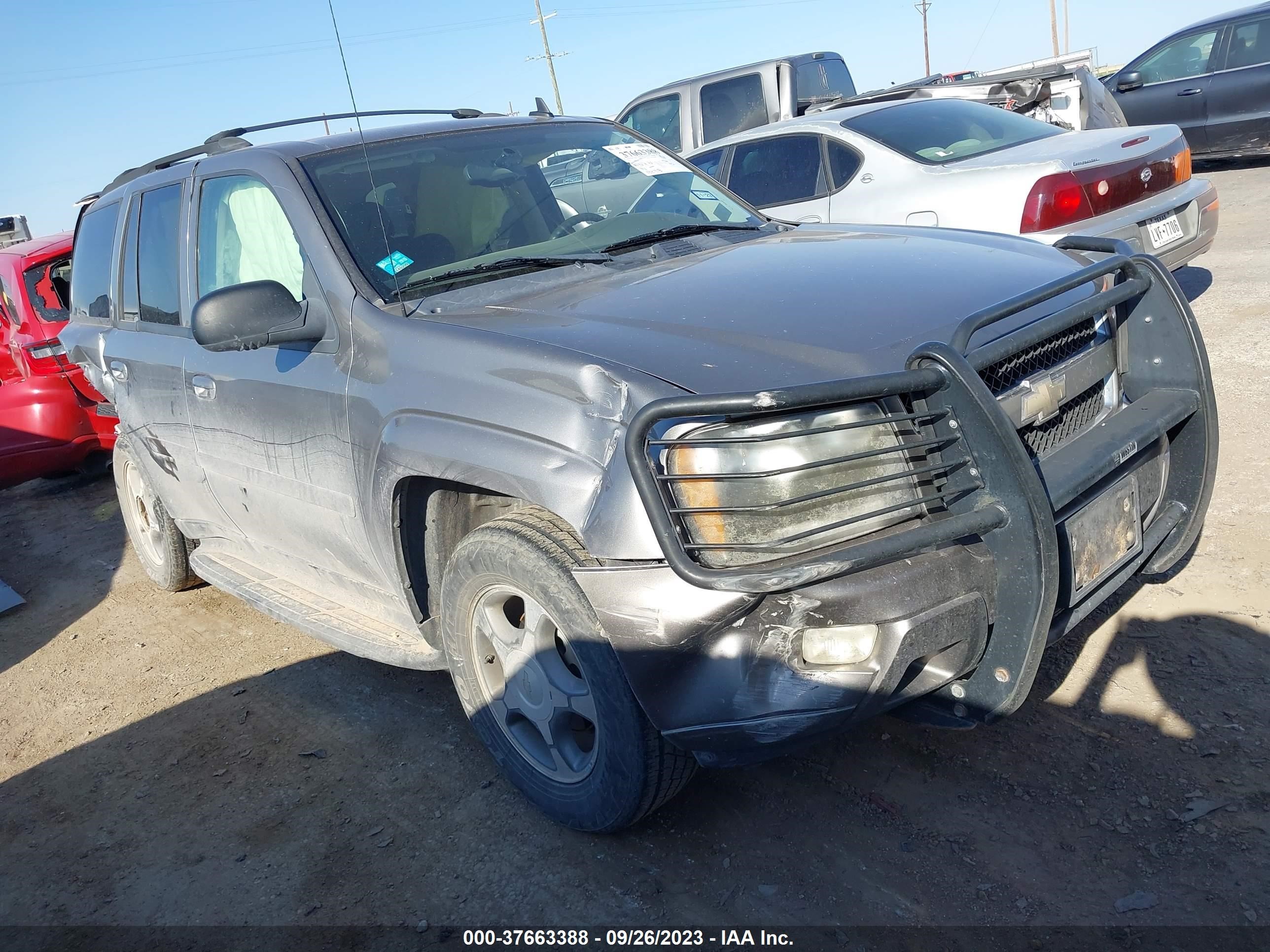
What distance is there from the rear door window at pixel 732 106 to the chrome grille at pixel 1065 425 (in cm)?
812

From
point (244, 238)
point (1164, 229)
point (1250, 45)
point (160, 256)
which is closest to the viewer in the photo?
point (244, 238)

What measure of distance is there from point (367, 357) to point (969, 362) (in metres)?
1.65

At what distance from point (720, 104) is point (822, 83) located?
2027mm

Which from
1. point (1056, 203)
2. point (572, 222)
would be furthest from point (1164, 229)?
point (572, 222)

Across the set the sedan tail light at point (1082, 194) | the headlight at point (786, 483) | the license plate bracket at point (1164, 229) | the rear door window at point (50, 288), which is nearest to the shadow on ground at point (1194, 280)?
the license plate bracket at point (1164, 229)

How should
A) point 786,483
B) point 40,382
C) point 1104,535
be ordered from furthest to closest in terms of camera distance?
1. point 40,382
2. point 1104,535
3. point 786,483

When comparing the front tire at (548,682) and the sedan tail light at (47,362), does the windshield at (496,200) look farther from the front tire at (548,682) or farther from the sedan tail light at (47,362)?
the sedan tail light at (47,362)

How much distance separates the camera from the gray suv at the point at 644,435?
7.33 ft

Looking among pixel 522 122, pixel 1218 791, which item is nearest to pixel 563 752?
pixel 1218 791

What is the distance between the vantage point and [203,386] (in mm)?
3834

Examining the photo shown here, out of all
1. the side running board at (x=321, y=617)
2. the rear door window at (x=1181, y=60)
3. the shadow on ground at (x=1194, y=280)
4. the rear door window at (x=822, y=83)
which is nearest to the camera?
the side running board at (x=321, y=617)

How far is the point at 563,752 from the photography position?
113 inches

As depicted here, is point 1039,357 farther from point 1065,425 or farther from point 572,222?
point 572,222

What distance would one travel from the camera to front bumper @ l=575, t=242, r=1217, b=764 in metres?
2.17
